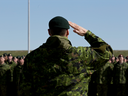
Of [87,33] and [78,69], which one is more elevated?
[87,33]

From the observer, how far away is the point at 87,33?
2.36 metres

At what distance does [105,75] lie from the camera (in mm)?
9617

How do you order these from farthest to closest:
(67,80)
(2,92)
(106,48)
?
(2,92) → (106,48) → (67,80)

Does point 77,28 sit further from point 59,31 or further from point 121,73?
point 121,73

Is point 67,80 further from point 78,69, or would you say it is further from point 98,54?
point 98,54

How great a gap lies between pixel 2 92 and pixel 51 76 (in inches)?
297

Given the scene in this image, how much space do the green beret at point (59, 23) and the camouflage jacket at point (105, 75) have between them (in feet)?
24.7

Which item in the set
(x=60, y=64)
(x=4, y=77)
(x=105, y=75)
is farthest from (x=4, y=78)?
(x=60, y=64)

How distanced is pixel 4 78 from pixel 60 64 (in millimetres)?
7379

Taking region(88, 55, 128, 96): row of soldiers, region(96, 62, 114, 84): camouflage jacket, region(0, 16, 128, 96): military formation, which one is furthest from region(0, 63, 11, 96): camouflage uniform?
region(0, 16, 128, 96): military formation

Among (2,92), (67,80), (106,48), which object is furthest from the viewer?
(2,92)

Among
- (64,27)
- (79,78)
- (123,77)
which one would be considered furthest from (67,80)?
(123,77)

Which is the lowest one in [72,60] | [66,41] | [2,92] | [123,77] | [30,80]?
[2,92]

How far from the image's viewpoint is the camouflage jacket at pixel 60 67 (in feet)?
7.21
